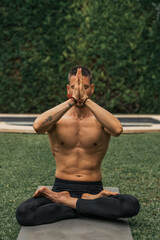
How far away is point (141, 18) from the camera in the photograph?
11.7 m

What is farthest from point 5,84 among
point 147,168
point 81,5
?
point 147,168

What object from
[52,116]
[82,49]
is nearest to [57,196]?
[52,116]

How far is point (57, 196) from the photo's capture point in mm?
3414

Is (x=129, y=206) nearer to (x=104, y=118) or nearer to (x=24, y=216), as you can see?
(x=104, y=118)

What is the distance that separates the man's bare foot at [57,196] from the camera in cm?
336

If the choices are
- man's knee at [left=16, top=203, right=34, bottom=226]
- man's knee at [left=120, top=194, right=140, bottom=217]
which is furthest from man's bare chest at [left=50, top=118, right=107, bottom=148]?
man's knee at [left=16, top=203, right=34, bottom=226]

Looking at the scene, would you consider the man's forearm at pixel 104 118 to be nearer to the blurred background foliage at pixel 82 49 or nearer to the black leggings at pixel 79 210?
the black leggings at pixel 79 210

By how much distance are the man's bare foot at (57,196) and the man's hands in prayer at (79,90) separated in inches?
34.6

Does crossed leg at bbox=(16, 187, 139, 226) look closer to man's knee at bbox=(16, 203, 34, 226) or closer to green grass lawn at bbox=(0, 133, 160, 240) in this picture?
man's knee at bbox=(16, 203, 34, 226)

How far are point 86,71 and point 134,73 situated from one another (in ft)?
28.0

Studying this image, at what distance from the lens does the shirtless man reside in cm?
324

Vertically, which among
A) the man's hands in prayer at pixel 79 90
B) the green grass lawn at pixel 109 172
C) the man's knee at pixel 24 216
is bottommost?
the green grass lawn at pixel 109 172

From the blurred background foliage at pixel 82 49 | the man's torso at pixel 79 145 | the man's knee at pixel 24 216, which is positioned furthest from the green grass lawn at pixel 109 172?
the blurred background foliage at pixel 82 49

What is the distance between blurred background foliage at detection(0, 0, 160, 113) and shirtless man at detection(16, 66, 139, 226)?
836 centimetres
